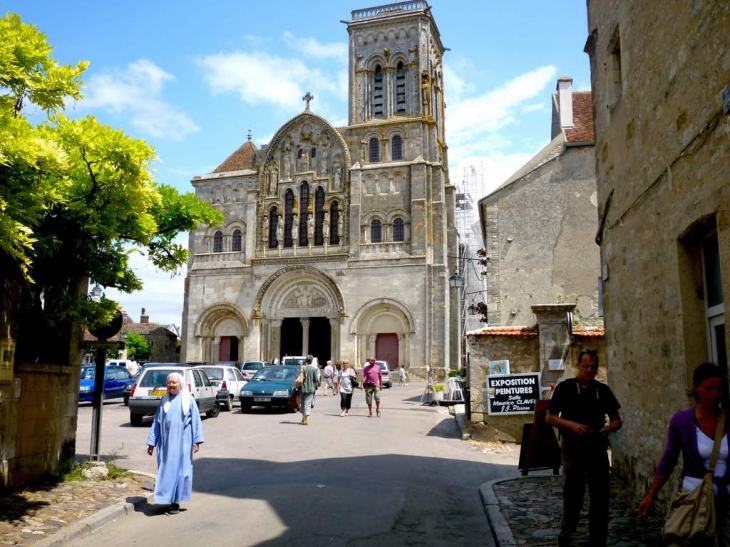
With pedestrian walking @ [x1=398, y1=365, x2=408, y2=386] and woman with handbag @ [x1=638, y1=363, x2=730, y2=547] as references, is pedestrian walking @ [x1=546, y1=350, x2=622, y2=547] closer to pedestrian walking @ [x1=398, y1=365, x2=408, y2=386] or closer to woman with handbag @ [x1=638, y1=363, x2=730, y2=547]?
woman with handbag @ [x1=638, y1=363, x2=730, y2=547]

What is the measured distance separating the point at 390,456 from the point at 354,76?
34177 millimetres

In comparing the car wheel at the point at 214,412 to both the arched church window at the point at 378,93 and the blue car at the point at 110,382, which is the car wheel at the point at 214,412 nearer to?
the blue car at the point at 110,382

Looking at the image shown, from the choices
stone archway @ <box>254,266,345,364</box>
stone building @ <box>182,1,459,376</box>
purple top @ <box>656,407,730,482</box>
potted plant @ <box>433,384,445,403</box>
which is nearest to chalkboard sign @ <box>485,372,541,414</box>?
purple top @ <box>656,407,730,482</box>

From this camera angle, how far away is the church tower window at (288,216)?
40.1 meters

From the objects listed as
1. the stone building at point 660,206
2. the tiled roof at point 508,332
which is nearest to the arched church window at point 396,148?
the tiled roof at point 508,332

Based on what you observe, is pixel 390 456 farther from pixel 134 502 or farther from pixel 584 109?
pixel 584 109

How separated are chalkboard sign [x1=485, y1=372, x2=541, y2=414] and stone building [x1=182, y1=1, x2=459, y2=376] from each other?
22604 millimetres

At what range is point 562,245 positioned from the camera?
17719mm

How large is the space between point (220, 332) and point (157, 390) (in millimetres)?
25030

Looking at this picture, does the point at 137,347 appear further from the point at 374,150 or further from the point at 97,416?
the point at 97,416

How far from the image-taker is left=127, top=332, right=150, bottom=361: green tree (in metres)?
53.8

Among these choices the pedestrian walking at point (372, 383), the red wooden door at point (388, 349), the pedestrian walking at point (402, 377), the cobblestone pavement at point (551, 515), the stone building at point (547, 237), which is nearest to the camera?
the cobblestone pavement at point (551, 515)

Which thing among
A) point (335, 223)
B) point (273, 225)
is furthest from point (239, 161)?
point (335, 223)

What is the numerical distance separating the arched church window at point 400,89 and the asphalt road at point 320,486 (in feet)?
92.6
